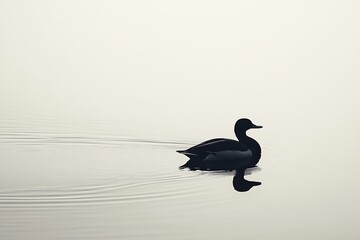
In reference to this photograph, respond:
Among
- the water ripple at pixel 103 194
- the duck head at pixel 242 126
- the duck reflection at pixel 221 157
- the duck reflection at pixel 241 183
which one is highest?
the duck head at pixel 242 126

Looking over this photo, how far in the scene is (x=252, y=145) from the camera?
4.74m

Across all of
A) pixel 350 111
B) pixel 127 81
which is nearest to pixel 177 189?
pixel 350 111

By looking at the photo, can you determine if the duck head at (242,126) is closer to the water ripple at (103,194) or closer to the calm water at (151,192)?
the calm water at (151,192)

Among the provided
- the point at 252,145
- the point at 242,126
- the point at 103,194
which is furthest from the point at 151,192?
the point at 242,126

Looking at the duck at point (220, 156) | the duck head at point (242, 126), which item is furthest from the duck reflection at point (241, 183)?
the duck head at point (242, 126)

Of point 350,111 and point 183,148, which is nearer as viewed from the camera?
point 183,148

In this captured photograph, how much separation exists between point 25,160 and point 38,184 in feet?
1.89

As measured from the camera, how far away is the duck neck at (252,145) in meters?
4.63

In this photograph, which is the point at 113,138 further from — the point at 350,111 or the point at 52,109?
the point at 350,111

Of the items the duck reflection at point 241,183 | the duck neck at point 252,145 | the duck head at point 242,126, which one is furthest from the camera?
the duck head at point 242,126

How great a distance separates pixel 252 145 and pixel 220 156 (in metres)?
0.36

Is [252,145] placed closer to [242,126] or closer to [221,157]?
[242,126]

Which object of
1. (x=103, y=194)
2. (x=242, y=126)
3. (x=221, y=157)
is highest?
(x=242, y=126)

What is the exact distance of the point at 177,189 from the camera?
4008mm
